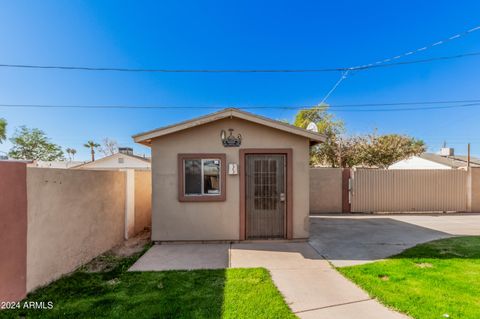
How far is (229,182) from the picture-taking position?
245 inches

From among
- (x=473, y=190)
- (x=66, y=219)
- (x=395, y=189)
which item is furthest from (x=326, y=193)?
(x=66, y=219)

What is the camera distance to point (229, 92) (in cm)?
1744

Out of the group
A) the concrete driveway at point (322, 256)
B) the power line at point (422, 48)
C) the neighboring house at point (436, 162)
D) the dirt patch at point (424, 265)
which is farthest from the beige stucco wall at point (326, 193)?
the neighboring house at point (436, 162)

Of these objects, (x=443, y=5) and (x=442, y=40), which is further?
(x=443, y=5)

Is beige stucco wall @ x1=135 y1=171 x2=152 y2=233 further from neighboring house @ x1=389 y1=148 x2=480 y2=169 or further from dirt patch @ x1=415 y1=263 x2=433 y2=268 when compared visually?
neighboring house @ x1=389 y1=148 x2=480 y2=169

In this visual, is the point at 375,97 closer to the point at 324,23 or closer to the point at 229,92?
the point at 324,23

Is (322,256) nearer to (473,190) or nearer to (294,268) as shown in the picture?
(294,268)

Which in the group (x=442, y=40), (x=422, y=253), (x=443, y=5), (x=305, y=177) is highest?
(x=443, y=5)

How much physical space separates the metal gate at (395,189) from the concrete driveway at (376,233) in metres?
0.78

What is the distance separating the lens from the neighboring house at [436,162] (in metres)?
17.2

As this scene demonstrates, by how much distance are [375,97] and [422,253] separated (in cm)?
1717

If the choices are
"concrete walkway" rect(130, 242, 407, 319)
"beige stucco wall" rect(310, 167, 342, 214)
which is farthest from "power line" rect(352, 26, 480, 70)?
"concrete walkway" rect(130, 242, 407, 319)

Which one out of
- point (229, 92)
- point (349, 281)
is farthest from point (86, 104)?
point (349, 281)

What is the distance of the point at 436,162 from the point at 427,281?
18.6m
